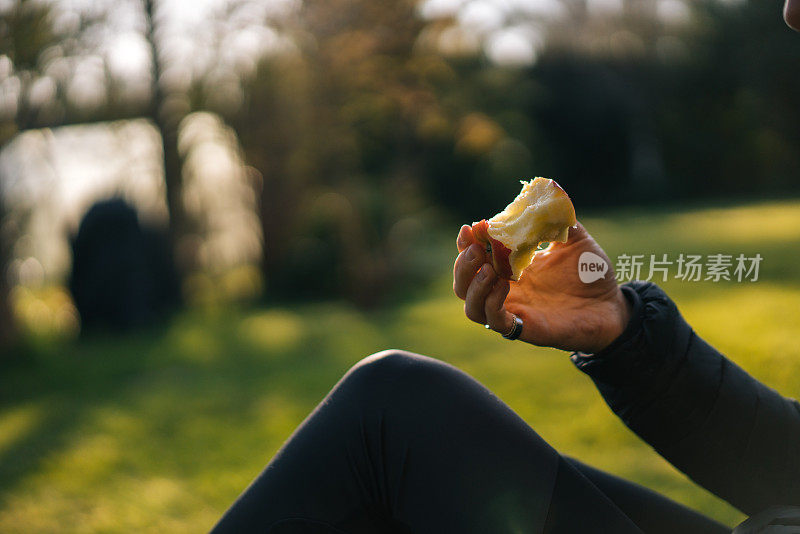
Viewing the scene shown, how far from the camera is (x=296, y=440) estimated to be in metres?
1.28

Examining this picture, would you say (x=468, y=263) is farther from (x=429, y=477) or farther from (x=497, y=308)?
(x=429, y=477)

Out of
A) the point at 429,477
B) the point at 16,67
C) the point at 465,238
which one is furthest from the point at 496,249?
the point at 16,67

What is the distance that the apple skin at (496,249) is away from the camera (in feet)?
4.06

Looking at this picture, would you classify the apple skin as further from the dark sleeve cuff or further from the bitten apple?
the dark sleeve cuff

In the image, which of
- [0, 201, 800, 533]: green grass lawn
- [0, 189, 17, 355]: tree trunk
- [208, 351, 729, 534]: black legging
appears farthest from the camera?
[0, 189, 17, 355]: tree trunk

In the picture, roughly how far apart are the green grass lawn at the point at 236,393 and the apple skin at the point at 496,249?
5.45ft

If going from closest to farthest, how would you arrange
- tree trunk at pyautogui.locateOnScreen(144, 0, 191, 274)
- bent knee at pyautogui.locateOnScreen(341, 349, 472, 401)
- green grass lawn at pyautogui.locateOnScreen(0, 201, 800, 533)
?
1. bent knee at pyautogui.locateOnScreen(341, 349, 472, 401)
2. green grass lawn at pyautogui.locateOnScreen(0, 201, 800, 533)
3. tree trunk at pyautogui.locateOnScreen(144, 0, 191, 274)

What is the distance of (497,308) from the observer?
117 cm

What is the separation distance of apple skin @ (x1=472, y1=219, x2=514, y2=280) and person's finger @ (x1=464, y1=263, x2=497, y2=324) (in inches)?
2.3

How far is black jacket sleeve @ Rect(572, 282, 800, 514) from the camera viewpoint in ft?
3.83

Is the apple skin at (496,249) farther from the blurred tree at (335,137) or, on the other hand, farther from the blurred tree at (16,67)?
the blurred tree at (335,137)

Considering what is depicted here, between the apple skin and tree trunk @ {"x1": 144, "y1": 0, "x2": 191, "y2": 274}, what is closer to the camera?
the apple skin

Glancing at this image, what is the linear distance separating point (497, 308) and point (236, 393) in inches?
143

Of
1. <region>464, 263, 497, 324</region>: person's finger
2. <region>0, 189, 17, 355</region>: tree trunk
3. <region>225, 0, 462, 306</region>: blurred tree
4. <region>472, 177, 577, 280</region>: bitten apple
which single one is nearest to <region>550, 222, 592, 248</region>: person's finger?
<region>472, 177, 577, 280</region>: bitten apple
